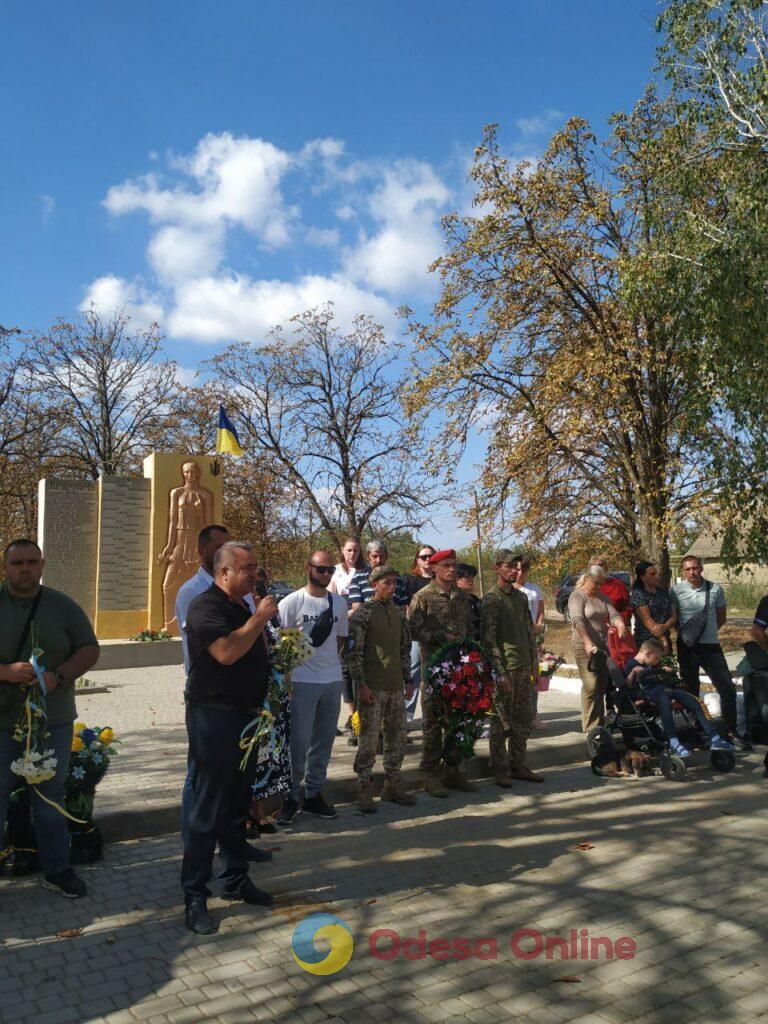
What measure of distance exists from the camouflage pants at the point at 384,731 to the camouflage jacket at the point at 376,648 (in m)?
0.11

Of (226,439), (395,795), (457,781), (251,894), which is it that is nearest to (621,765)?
(457,781)

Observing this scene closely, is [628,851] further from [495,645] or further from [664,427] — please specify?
[664,427]

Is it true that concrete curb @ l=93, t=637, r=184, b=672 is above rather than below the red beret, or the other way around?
below

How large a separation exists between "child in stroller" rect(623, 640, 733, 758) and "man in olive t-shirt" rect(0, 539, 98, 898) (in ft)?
16.5

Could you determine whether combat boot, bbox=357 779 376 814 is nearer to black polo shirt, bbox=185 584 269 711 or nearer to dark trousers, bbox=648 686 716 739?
black polo shirt, bbox=185 584 269 711

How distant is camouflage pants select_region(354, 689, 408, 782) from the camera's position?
645 centimetres

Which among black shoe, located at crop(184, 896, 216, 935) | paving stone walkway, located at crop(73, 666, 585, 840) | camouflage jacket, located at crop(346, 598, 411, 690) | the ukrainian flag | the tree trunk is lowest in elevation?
black shoe, located at crop(184, 896, 216, 935)

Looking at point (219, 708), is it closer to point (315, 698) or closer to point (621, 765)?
point (315, 698)

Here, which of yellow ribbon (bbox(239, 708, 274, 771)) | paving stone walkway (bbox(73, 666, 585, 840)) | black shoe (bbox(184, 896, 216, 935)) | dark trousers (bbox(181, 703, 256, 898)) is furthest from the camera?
paving stone walkway (bbox(73, 666, 585, 840))

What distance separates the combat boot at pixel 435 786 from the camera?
687 cm

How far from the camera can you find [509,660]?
7277 mm

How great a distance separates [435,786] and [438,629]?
128cm

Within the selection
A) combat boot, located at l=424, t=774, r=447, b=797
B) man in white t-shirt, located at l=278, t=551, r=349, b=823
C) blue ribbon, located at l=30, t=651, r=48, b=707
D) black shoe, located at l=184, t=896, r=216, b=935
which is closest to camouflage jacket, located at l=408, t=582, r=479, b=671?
combat boot, located at l=424, t=774, r=447, b=797

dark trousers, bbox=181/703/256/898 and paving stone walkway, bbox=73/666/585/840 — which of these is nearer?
dark trousers, bbox=181/703/256/898
